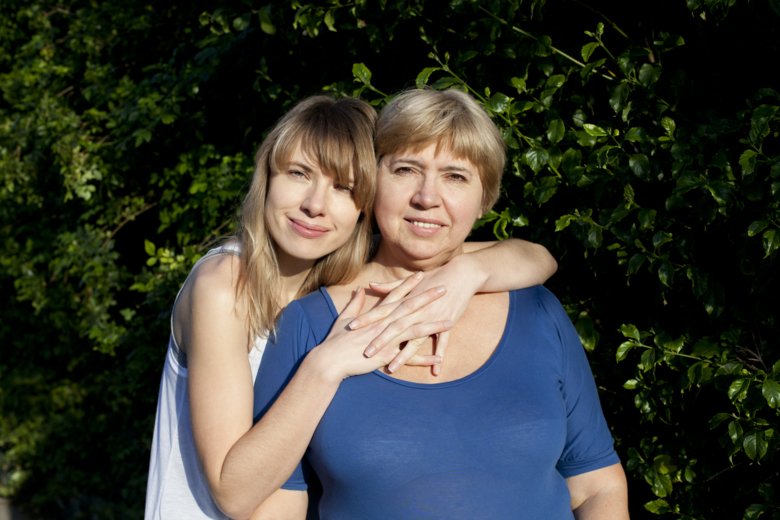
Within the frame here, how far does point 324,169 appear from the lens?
2518mm

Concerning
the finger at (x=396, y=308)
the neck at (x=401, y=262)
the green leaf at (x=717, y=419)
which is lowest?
the green leaf at (x=717, y=419)

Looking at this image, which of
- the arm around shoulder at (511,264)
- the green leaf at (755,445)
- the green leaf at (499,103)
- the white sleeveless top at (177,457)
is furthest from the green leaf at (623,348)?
the white sleeveless top at (177,457)

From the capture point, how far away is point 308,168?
100 inches

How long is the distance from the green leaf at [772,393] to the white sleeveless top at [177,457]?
49.7 inches

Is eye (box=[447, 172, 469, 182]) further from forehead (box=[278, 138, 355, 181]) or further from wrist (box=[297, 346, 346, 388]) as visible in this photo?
wrist (box=[297, 346, 346, 388])

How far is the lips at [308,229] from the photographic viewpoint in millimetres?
2549

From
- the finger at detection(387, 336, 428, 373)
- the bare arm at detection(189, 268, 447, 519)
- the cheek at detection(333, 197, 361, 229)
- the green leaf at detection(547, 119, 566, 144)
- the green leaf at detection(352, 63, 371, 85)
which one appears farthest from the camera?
the green leaf at detection(352, 63, 371, 85)

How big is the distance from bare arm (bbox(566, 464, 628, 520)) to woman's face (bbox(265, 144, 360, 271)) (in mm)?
917

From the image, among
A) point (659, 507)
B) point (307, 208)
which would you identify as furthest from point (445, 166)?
point (659, 507)

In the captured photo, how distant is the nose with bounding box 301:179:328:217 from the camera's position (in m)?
2.52

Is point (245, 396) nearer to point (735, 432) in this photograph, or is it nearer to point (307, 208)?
point (307, 208)

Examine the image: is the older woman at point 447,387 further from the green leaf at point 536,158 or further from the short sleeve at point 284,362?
the green leaf at point 536,158

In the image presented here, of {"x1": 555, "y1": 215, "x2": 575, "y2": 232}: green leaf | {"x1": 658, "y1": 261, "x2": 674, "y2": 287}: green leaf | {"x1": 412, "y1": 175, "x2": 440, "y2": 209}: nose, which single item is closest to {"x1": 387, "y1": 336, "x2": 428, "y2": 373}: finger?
{"x1": 412, "y1": 175, "x2": 440, "y2": 209}: nose

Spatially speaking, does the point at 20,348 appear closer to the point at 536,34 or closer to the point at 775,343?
the point at 536,34
